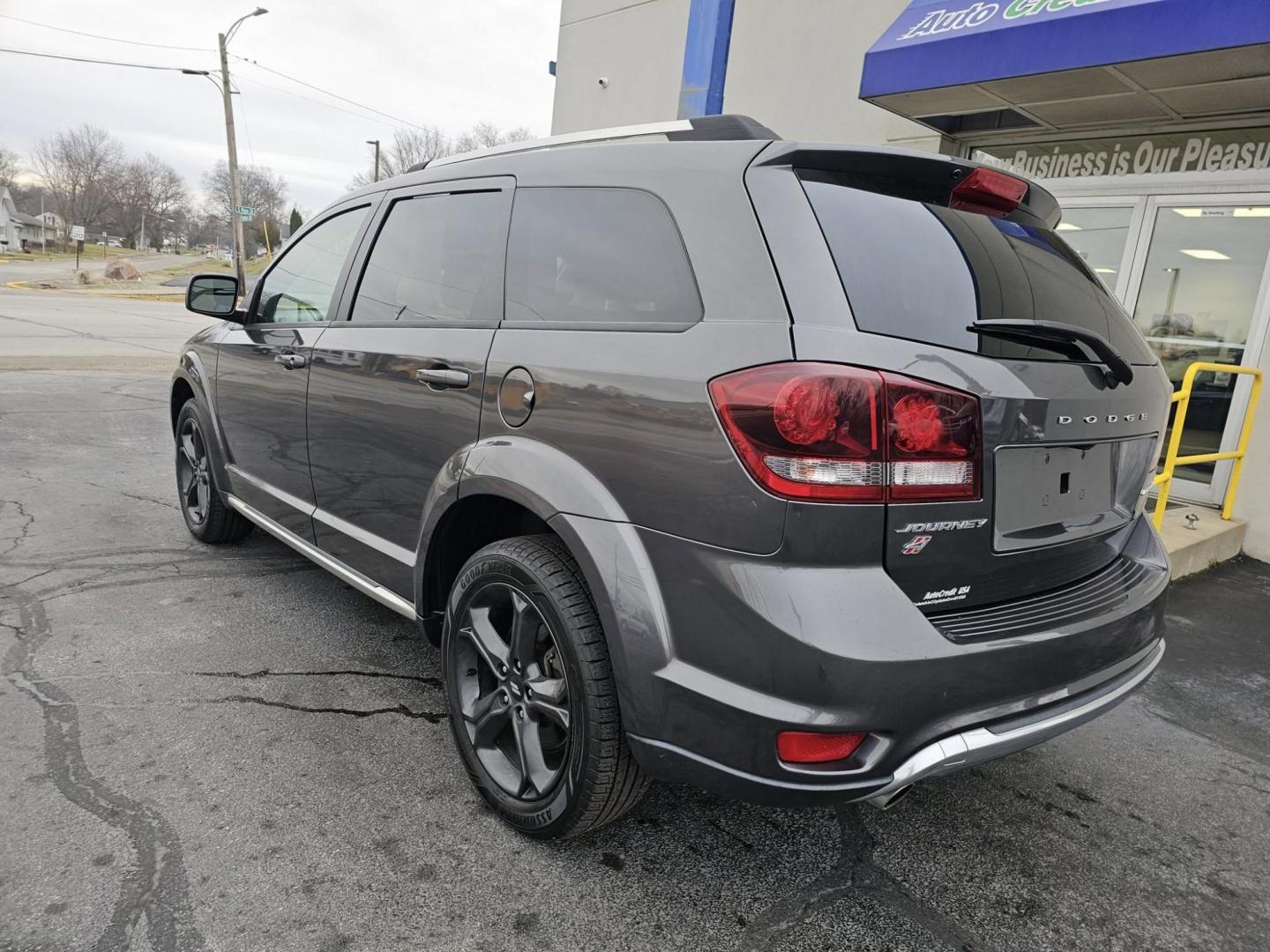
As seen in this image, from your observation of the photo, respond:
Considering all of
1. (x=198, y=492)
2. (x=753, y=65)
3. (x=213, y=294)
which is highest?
(x=753, y=65)

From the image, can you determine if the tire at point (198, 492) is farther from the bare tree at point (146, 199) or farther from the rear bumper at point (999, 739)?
the bare tree at point (146, 199)

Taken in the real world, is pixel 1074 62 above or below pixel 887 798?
above

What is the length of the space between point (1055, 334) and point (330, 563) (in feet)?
8.54

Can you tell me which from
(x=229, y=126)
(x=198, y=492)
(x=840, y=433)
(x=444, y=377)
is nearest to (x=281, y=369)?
(x=444, y=377)

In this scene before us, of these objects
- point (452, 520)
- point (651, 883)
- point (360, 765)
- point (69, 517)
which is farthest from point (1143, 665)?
point (69, 517)

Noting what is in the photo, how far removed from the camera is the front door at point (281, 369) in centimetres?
334

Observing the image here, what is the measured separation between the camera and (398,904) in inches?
79.0

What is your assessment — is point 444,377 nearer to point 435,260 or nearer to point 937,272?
point 435,260

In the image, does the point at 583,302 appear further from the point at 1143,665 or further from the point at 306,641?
the point at 306,641

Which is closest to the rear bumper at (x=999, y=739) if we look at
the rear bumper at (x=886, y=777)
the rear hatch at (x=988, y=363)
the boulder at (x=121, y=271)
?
the rear bumper at (x=886, y=777)

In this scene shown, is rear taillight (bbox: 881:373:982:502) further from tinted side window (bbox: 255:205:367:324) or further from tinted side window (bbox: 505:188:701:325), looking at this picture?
tinted side window (bbox: 255:205:367:324)

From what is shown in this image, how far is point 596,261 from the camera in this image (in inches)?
87.9

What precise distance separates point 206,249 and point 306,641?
4901 inches

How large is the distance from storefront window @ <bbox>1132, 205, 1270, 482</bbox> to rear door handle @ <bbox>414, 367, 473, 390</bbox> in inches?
254
